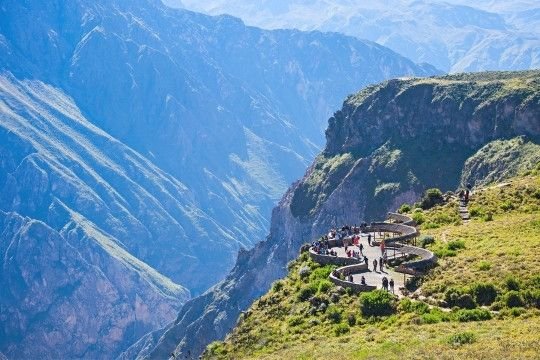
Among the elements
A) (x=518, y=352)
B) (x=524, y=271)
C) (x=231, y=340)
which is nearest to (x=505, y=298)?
(x=524, y=271)

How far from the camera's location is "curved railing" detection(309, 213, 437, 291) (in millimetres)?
77000

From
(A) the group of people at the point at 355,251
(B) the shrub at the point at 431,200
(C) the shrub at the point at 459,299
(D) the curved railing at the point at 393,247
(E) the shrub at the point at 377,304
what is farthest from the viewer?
(B) the shrub at the point at 431,200

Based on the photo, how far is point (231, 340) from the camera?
266 feet

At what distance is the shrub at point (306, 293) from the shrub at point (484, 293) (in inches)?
661

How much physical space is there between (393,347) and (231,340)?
25244mm

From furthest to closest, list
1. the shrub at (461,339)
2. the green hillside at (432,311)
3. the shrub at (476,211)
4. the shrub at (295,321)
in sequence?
the shrub at (476,211), the shrub at (295,321), the green hillside at (432,311), the shrub at (461,339)

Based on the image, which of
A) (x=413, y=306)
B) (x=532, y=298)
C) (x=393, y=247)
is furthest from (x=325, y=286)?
(x=532, y=298)

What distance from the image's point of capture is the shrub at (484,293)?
217ft

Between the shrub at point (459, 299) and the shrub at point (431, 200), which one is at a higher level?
the shrub at point (431, 200)

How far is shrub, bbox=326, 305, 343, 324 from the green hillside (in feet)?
0.30

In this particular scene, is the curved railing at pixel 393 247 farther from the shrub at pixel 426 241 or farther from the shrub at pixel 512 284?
the shrub at pixel 512 284

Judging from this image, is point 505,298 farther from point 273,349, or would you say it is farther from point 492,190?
point 492,190

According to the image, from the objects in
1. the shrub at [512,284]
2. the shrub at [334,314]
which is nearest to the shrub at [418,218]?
the shrub at [334,314]

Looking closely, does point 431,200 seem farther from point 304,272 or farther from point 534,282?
point 534,282
